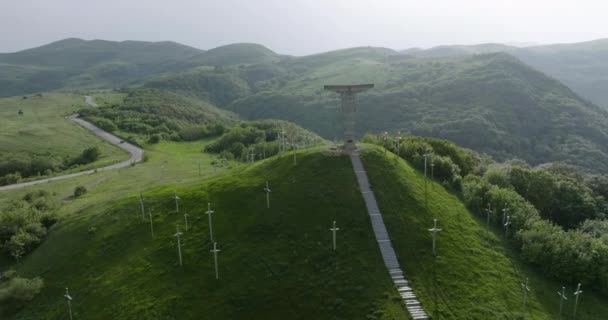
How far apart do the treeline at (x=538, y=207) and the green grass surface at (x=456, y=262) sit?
6.83ft

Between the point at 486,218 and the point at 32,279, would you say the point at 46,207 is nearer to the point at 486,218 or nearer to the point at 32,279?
the point at 32,279

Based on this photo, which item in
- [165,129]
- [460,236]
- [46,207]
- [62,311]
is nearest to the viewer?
[62,311]

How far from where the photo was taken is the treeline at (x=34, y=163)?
121m

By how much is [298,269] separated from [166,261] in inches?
647

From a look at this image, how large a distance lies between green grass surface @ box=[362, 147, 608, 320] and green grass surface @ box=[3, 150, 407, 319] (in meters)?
3.58

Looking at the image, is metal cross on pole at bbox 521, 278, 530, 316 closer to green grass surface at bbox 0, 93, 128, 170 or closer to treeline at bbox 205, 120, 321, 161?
treeline at bbox 205, 120, 321, 161

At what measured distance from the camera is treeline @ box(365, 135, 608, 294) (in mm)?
50875

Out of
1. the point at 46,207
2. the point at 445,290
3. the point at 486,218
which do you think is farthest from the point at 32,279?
the point at 486,218

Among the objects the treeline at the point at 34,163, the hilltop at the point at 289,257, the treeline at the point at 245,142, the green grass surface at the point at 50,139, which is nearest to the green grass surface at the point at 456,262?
the hilltop at the point at 289,257

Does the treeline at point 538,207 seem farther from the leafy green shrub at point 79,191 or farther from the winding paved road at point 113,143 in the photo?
the winding paved road at point 113,143

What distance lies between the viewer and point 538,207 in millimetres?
73312

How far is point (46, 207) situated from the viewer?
7400 centimetres

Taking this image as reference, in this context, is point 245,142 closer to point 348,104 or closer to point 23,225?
point 23,225

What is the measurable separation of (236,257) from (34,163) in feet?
356
